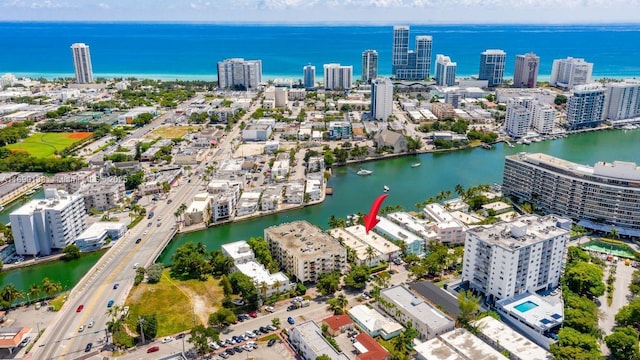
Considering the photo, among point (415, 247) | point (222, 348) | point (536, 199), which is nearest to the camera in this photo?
point (222, 348)

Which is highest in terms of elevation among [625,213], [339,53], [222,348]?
[339,53]

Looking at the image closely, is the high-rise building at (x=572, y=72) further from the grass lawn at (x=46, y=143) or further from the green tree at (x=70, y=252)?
the green tree at (x=70, y=252)

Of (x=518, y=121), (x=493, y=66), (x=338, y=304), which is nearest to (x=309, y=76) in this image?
(x=493, y=66)

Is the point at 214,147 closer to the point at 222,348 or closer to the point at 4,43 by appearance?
the point at 222,348

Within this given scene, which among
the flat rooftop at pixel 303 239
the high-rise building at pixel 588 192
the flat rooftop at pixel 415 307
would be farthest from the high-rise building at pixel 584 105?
the flat rooftop at pixel 415 307

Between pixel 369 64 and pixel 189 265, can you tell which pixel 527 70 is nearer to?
pixel 369 64

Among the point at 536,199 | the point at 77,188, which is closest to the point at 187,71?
the point at 77,188
